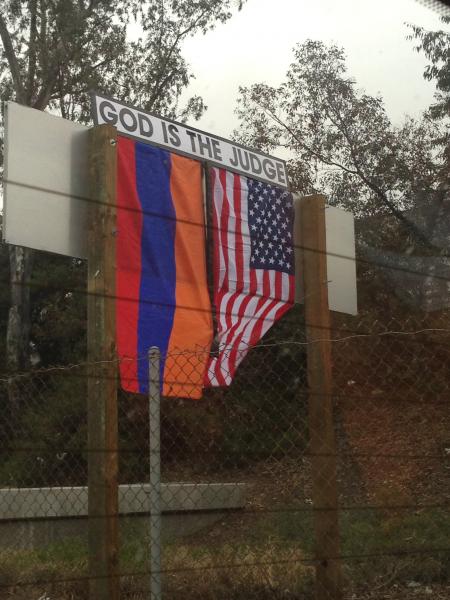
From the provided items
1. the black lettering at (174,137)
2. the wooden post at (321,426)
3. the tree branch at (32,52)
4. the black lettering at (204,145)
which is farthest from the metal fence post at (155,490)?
the tree branch at (32,52)

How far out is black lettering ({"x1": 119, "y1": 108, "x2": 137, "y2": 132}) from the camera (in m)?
5.21

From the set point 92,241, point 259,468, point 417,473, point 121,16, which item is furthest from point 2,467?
point 121,16

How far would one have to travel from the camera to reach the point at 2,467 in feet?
37.8

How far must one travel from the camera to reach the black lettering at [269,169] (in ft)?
19.9

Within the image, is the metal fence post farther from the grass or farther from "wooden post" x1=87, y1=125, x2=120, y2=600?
"wooden post" x1=87, y1=125, x2=120, y2=600

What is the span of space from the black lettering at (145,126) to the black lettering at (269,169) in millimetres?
990

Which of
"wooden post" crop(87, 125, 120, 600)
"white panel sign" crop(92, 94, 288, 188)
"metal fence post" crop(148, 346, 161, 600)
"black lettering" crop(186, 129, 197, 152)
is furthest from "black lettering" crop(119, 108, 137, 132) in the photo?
"metal fence post" crop(148, 346, 161, 600)

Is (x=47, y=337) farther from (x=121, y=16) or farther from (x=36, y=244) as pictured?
(x=36, y=244)

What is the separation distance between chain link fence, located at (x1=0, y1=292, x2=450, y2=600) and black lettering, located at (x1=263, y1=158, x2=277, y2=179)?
1.29m

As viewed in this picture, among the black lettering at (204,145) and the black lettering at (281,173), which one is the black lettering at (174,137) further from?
the black lettering at (281,173)

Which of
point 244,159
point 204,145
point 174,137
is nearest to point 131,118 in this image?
point 174,137

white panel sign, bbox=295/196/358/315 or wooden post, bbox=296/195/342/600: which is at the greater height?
white panel sign, bbox=295/196/358/315

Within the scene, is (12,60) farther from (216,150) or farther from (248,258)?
(248,258)

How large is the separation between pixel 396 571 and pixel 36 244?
3.38 m
